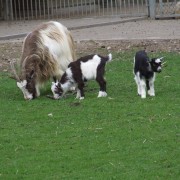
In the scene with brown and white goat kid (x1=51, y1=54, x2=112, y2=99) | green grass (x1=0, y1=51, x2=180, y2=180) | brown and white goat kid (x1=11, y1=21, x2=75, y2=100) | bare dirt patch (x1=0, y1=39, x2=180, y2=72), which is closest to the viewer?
green grass (x1=0, y1=51, x2=180, y2=180)

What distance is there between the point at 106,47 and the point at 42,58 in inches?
201

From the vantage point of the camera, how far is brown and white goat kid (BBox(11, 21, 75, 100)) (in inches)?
432

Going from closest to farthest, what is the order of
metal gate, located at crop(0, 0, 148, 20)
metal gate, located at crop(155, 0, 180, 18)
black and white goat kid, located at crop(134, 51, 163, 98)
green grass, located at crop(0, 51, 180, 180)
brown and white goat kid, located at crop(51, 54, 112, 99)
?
green grass, located at crop(0, 51, 180, 180), black and white goat kid, located at crop(134, 51, 163, 98), brown and white goat kid, located at crop(51, 54, 112, 99), metal gate, located at crop(155, 0, 180, 18), metal gate, located at crop(0, 0, 148, 20)

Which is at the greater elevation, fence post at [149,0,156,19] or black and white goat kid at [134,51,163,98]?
black and white goat kid at [134,51,163,98]

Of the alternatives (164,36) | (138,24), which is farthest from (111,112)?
(138,24)

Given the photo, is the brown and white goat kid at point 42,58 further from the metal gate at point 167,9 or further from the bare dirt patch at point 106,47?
the metal gate at point 167,9

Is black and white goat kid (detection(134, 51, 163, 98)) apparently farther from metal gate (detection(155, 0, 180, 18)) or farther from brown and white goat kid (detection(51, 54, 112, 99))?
metal gate (detection(155, 0, 180, 18))

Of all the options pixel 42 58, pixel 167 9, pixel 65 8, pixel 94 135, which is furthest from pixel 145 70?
pixel 65 8

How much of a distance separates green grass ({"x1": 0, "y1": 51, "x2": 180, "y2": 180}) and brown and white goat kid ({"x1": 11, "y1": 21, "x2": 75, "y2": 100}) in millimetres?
276

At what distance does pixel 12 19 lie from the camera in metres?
25.2

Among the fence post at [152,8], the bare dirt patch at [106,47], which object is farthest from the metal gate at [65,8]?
the bare dirt patch at [106,47]

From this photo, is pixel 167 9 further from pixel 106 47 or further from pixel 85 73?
pixel 85 73

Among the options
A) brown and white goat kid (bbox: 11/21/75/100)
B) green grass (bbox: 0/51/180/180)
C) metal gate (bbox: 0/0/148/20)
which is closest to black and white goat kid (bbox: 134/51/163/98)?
green grass (bbox: 0/51/180/180)

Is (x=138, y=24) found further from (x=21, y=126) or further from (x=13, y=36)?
(x=21, y=126)
